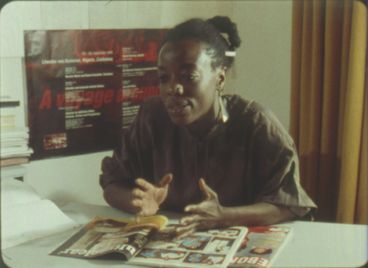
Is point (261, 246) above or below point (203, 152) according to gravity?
below

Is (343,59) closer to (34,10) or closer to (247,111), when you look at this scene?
(247,111)

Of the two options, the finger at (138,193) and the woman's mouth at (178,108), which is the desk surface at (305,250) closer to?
the finger at (138,193)

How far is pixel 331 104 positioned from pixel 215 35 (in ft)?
0.85

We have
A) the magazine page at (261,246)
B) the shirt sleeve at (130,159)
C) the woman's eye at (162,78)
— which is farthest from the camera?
the shirt sleeve at (130,159)

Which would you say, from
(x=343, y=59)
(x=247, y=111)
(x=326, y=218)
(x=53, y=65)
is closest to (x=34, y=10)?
(x=53, y=65)

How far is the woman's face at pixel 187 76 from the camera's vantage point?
2.71 ft

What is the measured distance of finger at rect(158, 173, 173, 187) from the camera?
93 cm

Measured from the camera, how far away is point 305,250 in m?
0.81

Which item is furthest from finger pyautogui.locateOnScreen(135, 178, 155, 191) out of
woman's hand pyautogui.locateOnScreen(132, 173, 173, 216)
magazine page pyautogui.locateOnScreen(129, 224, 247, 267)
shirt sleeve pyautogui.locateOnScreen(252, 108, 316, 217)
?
shirt sleeve pyautogui.locateOnScreen(252, 108, 316, 217)

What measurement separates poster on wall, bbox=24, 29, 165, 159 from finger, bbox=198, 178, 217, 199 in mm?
191

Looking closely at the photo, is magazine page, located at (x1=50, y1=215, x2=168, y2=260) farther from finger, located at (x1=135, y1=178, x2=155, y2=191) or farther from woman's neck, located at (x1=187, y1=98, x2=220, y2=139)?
woman's neck, located at (x1=187, y1=98, x2=220, y2=139)

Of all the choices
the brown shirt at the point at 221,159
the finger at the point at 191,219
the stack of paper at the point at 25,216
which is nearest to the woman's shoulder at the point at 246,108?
the brown shirt at the point at 221,159

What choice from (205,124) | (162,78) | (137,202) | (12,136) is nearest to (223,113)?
(205,124)

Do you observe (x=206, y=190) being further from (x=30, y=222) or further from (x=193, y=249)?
(x=30, y=222)
